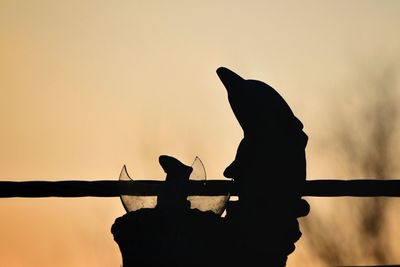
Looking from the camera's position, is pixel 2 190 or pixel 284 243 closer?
pixel 284 243

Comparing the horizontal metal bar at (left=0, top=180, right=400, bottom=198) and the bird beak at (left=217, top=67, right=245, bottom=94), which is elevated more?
the bird beak at (left=217, top=67, right=245, bottom=94)

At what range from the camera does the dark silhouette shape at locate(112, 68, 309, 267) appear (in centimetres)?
427

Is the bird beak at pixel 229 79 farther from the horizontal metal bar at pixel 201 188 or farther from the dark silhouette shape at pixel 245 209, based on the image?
the horizontal metal bar at pixel 201 188

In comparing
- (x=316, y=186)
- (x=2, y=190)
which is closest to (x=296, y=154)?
(x=316, y=186)

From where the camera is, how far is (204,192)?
4.56 meters

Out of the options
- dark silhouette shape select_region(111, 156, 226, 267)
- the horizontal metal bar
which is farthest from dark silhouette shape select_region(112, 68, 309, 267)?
the horizontal metal bar

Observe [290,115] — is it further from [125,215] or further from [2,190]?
[2,190]

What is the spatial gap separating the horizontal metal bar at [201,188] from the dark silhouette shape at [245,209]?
150 millimetres

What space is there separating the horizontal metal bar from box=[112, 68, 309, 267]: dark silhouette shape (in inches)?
5.9

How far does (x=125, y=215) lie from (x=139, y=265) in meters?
0.20

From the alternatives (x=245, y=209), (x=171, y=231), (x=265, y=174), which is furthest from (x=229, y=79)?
(x=171, y=231)

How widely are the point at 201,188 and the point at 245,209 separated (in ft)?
0.66

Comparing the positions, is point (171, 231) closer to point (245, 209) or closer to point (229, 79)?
point (245, 209)

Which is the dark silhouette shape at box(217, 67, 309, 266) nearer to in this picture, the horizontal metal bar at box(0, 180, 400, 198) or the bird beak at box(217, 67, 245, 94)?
the bird beak at box(217, 67, 245, 94)
